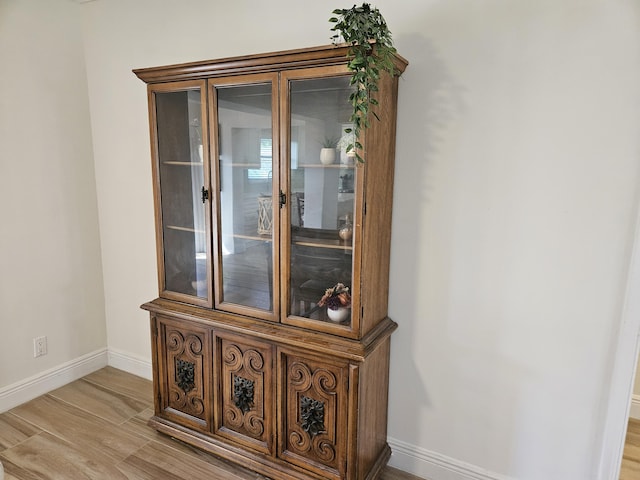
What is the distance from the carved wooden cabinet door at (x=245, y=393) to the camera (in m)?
2.07

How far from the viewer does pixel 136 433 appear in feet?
8.13

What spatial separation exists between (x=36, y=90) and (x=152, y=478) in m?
2.41

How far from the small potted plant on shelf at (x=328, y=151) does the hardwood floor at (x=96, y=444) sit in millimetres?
1612

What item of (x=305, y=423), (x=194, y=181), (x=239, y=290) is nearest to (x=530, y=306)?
(x=305, y=423)

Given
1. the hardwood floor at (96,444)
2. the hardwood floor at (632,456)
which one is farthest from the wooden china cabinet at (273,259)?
the hardwood floor at (632,456)

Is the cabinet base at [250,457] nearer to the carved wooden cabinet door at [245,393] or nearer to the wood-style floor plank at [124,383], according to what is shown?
the carved wooden cabinet door at [245,393]

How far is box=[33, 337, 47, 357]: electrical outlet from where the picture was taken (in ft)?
9.27

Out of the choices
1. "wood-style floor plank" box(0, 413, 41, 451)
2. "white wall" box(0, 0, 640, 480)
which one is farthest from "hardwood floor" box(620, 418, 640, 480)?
"wood-style floor plank" box(0, 413, 41, 451)

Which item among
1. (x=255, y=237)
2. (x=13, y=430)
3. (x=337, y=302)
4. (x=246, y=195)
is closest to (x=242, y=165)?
(x=246, y=195)

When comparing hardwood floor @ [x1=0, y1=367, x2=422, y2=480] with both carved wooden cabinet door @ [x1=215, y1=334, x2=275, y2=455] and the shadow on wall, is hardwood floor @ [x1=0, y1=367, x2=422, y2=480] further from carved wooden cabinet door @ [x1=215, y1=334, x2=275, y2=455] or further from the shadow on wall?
the shadow on wall

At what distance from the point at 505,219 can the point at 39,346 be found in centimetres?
298

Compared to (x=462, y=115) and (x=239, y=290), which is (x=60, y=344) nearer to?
(x=239, y=290)

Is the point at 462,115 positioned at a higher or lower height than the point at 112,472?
higher

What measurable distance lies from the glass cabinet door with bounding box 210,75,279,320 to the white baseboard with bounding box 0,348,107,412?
1.62 m
